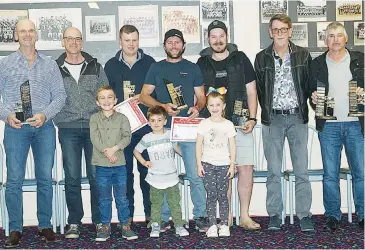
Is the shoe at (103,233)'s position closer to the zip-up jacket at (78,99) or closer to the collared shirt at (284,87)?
the zip-up jacket at (78,99)

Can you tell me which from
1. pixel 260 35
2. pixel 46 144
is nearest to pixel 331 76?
pixel 260 35

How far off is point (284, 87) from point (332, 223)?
50.7 inches

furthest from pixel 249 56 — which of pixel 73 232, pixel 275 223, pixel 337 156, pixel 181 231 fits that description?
pixel 73 232

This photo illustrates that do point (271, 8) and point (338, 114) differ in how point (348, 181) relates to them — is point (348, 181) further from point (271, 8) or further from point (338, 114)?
point (271, 8)

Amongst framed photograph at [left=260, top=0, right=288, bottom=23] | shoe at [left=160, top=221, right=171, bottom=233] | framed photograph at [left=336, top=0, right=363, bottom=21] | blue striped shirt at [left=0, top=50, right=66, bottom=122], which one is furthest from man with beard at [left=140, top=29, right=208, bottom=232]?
framed photograph at [left=336, top=0, right=363, bottom=21]

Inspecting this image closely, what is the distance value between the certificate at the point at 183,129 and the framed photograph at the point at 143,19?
4.27 ft

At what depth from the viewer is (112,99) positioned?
439 cm

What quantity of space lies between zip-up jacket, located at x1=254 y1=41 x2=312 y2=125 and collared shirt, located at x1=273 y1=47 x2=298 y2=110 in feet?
0.11

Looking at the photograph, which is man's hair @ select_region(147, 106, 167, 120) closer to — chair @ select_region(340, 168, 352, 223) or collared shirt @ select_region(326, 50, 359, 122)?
collared shirt @ select_region(326, 50, 359, 122)

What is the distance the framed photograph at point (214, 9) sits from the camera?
5.44 metres

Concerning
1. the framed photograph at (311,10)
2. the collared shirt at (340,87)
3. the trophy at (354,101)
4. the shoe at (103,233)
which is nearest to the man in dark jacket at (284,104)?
the collared shirt at (340,87)

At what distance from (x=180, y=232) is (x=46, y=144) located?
141 centimetres

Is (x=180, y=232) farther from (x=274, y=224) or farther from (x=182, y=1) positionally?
(x=182, y=1)

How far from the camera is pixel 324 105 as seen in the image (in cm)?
440
